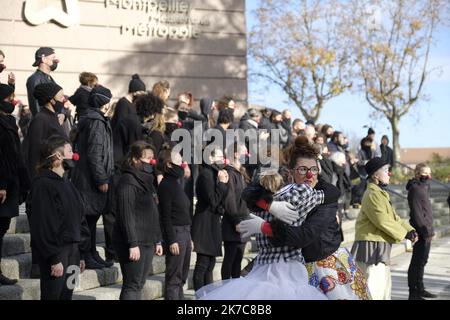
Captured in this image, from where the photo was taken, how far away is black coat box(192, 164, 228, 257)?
33.3 ft

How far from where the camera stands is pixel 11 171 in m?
8.20

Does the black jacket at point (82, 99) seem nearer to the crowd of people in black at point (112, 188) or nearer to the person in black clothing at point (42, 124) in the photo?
the crowd of people in black at point (112, 188)

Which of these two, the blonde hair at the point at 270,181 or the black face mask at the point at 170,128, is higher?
the black face mask at the point at 170,128

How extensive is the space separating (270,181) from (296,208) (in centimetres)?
35

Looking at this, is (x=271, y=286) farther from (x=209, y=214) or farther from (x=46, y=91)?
(x=209, y=214)

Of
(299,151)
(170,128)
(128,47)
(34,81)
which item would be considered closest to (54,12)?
(128,47)

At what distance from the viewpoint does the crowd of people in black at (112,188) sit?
7320 mm

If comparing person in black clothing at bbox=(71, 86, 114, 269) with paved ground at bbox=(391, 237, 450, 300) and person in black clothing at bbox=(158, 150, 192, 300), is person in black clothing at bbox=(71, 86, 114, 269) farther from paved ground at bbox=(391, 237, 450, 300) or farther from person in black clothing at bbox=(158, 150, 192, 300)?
paved ground at bbox=(391, 237, 450, 300)

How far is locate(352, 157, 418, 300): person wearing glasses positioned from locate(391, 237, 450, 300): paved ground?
7.97 ft

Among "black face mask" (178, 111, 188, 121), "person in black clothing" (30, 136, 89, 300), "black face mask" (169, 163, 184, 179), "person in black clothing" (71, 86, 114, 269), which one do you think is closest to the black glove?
"black face mask" (169, 163, 184, 179)

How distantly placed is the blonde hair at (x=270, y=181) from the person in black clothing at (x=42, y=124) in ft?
10.4

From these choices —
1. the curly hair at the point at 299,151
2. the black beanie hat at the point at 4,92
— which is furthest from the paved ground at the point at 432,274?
the curly hair at the point at 299,151
